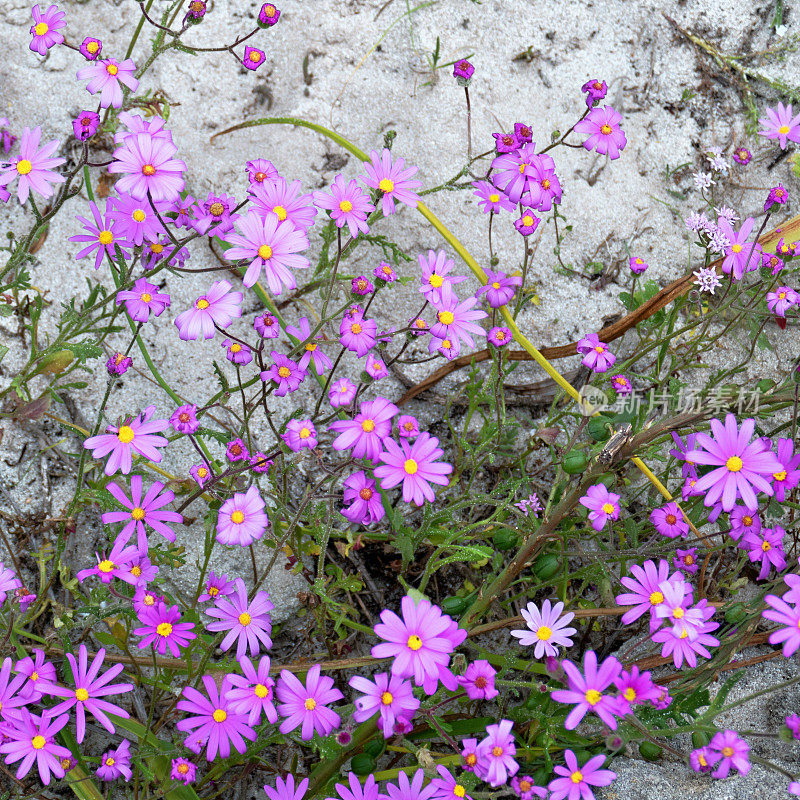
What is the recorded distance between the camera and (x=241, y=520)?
2.13m

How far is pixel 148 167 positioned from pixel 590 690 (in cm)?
181

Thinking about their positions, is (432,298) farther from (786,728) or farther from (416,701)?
(786,728)

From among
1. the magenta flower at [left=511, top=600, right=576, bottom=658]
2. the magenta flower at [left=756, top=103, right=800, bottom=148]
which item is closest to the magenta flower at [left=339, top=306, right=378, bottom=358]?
the magenta flower at [left=511, top=600, right=576, bottom=658]

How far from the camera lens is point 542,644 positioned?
220 centimetres

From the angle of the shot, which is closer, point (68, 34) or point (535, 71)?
point (68, 34)

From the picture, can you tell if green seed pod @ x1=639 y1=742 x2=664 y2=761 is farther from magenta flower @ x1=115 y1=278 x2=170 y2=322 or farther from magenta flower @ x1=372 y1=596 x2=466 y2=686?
magenta flower @ x1=115 y1=278 x2=170 y2=322

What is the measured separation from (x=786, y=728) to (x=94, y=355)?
220 cm

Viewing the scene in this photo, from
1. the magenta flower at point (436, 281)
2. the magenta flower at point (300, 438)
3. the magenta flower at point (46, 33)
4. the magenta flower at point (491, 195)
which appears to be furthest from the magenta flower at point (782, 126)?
the magenta flower at point (46, 33)

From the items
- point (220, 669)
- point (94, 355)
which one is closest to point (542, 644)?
point (220, 669)

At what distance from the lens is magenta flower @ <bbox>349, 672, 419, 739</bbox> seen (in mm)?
1998

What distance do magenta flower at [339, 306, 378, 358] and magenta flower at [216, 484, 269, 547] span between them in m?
0.57

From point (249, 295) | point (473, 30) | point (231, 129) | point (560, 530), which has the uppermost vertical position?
point (473, 30)

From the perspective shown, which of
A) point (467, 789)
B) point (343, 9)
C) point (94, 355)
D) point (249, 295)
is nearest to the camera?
point (467, 789)

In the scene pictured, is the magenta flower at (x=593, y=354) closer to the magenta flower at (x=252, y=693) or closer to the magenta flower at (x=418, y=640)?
the magenta flower at (x=418, y=640)
